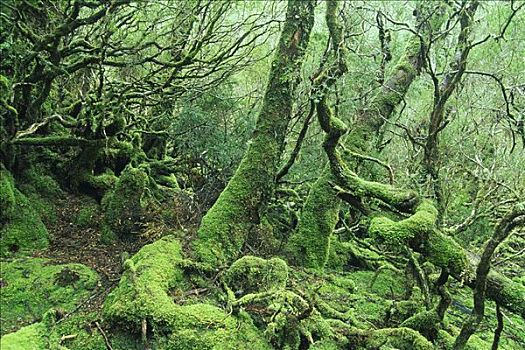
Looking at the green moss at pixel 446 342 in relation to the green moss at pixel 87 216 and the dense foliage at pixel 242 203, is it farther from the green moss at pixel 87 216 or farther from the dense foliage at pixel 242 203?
the green moss at pixel 87 216

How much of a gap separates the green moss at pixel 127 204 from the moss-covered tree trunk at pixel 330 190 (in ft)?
9.78

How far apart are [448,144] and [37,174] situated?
10330mm

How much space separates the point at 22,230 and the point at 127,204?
1678mm

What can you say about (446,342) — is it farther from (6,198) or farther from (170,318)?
(6,198)

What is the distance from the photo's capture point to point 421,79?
12.3 meters

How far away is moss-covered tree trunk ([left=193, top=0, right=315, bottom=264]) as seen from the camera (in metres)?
7.09

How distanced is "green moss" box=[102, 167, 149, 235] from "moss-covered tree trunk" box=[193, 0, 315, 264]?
1.52 metres

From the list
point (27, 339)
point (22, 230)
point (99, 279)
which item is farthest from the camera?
point (22, 230)

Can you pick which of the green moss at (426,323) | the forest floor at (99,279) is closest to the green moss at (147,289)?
the forest floor at (99,279)

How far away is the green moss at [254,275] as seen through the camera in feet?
19.3

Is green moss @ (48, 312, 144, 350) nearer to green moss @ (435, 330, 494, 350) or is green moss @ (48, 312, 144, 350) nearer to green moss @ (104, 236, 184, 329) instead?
green moss @ (104, 236, 184, 329)

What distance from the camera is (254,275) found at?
5.96 m

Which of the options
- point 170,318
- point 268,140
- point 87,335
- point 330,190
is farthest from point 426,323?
point 87,335

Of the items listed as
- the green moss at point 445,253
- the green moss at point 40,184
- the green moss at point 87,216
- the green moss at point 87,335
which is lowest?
the green moss at point 87,335
